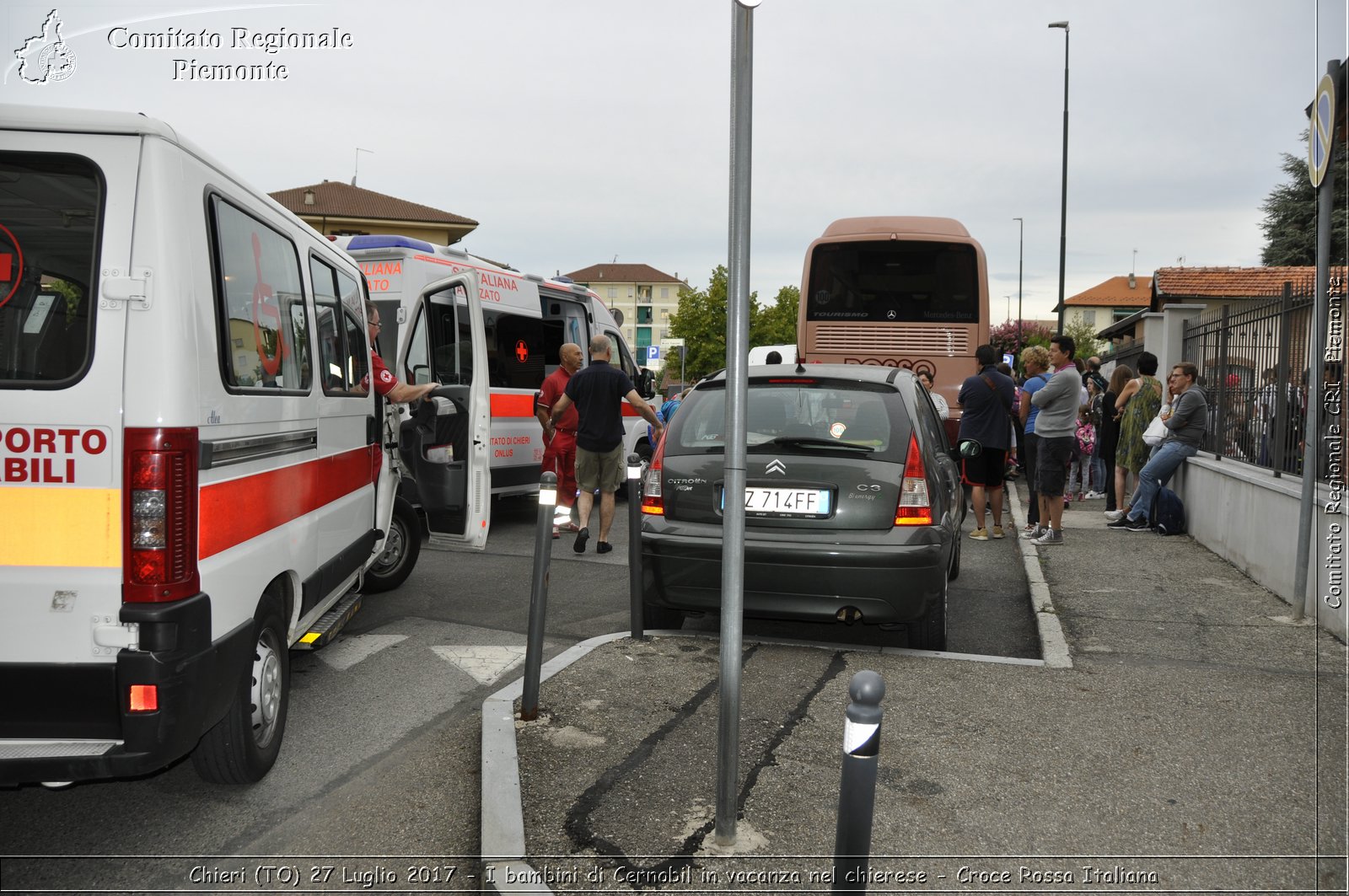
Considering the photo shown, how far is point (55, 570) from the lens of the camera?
3029 millimetres

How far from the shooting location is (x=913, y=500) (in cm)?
533

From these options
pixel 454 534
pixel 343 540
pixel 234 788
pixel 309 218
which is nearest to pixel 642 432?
pixel 454 534

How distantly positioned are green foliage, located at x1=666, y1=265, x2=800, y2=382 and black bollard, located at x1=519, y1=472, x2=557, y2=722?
70194mm

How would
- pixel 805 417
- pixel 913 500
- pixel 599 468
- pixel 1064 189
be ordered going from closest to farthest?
pixel 913 500 → pixel 805 417 → pixel 599 468 → pixel 1064 189

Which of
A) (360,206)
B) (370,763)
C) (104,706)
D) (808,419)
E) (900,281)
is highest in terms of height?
(360,206)

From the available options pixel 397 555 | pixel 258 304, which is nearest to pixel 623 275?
pixel 397 555

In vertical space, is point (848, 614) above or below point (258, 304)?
below

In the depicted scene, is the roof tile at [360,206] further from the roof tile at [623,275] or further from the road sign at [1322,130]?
the roof tile at [623,275]

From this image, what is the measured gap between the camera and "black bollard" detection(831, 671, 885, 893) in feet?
7.88

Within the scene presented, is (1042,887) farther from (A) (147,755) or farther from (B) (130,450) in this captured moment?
(B) (130,450)

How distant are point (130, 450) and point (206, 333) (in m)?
0.46

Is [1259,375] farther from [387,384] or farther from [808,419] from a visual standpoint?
[387,384]

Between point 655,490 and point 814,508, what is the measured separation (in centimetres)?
92

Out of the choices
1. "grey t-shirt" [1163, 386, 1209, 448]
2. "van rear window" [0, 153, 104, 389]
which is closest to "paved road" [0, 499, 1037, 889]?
"van rear window" [0, 153, 104, 389]
